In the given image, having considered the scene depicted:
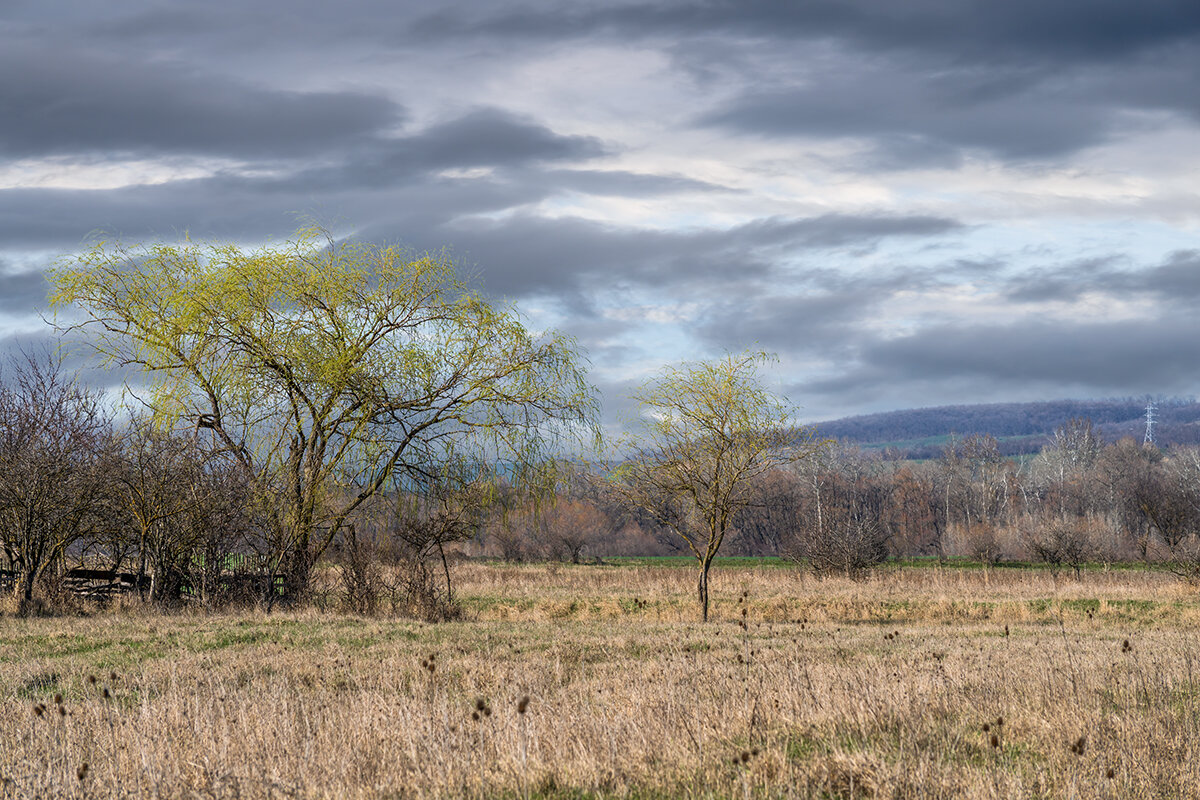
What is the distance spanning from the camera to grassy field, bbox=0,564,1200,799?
18.9ft

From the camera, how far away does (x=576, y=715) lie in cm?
738

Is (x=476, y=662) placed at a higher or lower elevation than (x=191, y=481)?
lower

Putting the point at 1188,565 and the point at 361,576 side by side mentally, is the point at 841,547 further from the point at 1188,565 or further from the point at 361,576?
the point at 361,576

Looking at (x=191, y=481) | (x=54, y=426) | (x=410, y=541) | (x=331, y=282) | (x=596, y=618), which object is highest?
(x=331, y=282)

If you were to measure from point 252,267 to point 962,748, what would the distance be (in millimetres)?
20269

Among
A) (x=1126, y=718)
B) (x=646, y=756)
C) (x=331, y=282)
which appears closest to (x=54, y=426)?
(x=331, y=282)

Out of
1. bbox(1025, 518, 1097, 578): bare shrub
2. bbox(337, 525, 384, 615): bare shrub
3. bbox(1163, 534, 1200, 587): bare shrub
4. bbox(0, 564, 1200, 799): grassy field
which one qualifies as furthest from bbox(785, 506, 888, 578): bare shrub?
bbox(337, 525, 384, 615): bare shrub

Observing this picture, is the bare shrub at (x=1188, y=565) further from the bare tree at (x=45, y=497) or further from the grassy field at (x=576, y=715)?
the bare tree at (x=45, y=497)

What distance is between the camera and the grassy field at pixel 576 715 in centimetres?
575

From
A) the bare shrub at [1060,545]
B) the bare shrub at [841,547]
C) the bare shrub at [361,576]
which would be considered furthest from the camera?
the bare shrub at [1060,545]

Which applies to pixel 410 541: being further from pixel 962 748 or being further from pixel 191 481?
pixel 962 748

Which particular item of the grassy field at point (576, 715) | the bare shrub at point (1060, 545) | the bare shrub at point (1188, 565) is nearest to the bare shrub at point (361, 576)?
the grassy field at point (576, 715)

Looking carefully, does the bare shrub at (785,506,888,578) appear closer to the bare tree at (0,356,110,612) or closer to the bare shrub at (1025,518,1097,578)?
the bare shrub at (1025,518,1097,578)

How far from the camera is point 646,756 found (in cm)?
621
